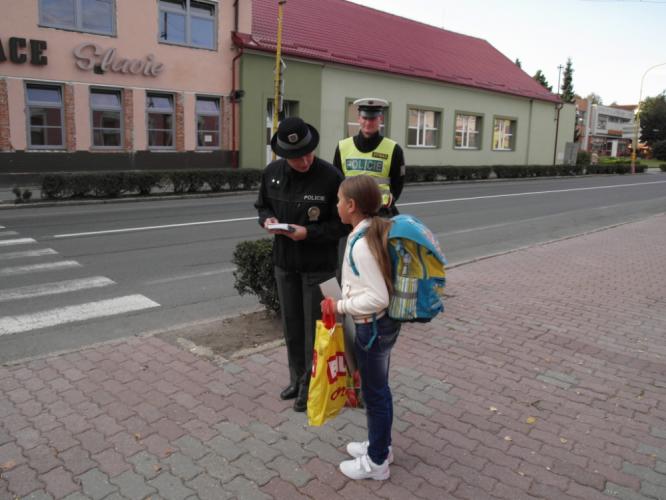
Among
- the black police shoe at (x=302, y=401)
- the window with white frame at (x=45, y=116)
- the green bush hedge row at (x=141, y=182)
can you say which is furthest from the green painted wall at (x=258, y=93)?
the black police shoe at (x=302, y=401)

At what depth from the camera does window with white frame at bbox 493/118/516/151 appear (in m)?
36.0

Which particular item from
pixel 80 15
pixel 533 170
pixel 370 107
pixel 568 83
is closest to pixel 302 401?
pixel 370 107

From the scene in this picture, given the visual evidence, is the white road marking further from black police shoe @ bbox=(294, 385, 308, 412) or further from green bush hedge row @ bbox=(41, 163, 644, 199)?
green bush hedge row @ bbox=(41, 163, 644, 199)

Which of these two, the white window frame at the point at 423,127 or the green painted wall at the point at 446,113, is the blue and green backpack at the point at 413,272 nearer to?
the green painted wall at the point at 446,113

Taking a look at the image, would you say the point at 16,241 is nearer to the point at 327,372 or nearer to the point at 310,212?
the point at 310,212

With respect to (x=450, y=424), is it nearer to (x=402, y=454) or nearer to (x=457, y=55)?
(x=402, y=454)

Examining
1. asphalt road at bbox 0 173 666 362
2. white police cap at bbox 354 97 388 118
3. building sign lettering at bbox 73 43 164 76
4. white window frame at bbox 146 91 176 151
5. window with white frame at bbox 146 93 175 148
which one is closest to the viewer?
white police cap at bbox 354 97 388 118

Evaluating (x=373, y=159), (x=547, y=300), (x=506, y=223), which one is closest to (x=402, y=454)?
(x=373, y=159)

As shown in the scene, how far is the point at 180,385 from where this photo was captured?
4168 mm

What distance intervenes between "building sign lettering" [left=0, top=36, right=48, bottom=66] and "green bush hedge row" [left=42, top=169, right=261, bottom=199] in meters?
4.99

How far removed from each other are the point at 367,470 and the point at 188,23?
2157cm

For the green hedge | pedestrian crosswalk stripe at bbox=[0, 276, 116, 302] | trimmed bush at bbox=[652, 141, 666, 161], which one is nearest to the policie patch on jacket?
pedestrian crosswalk stripe at bbox=[0, 276, 116, 302]

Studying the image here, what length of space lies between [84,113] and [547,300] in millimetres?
17505

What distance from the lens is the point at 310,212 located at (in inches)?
146
